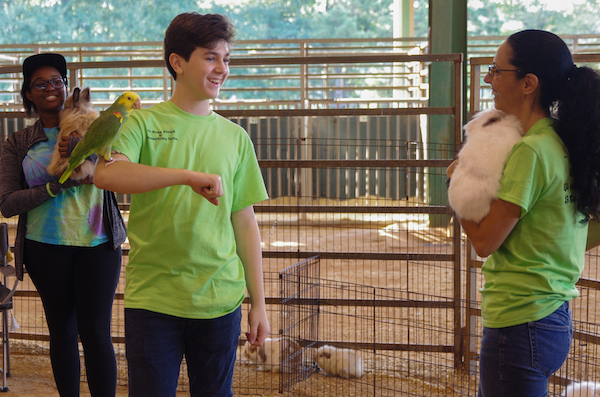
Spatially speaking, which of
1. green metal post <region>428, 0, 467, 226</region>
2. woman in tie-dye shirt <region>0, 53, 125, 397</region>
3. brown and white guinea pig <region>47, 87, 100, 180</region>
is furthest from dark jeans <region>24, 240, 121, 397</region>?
green metal post <region>428, 0, 467, 226</region>

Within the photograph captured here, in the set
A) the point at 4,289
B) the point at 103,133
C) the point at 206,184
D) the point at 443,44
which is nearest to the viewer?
the point at 206,184

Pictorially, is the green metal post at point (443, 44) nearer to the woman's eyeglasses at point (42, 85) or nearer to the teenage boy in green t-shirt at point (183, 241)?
the woman's eyeglasses at point (42, 85)

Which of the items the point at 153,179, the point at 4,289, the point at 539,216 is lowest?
the point at 4,289

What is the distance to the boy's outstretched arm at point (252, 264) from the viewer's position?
1.67m

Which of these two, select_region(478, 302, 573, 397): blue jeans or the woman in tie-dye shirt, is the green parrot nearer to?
the woman in tie-dye shirt

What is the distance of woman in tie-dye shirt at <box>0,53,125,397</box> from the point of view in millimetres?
2355

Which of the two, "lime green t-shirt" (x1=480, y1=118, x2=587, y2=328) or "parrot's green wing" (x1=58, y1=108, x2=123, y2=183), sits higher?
"parrot's green wing" (x1=58, y1=108, x2=123, y2=183)

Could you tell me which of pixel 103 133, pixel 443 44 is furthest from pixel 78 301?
pixel 443 44

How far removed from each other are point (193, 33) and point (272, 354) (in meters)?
2.64

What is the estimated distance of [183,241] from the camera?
1.50 meters

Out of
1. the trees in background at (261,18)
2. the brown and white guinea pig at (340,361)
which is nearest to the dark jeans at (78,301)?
the brown and white guinea pig at (340,361)

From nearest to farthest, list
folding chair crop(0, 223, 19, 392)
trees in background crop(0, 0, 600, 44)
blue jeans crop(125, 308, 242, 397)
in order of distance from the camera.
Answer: blue jeans crop(125, 308, 242, 397) → folding chair crop(0, 223, 19, 392) → trees in background crop(0, 0, 600, 44)

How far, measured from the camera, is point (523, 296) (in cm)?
142

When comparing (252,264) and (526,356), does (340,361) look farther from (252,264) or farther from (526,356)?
(526,356)
